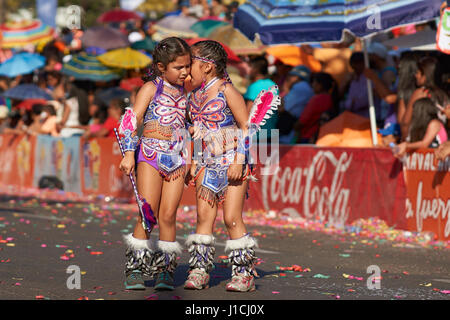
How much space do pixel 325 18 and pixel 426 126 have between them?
222 centimetres

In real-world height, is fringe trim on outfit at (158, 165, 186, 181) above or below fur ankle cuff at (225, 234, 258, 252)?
above

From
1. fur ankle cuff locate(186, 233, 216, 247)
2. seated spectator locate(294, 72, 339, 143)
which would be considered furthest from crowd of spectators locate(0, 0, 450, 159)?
fur ankle cuff locate(186, 233, 216, 247)

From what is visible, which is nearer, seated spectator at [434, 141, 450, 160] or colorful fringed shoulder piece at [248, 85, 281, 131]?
colorful fringed shoulder piece at [248, 85, 281, 131]

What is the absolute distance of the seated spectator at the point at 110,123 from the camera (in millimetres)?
17422

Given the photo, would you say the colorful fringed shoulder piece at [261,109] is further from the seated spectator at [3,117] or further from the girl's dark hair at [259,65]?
the seated spectator at [3,117]

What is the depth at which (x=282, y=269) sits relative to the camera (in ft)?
29.1

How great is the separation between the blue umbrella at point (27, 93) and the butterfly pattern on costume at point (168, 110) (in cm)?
1331

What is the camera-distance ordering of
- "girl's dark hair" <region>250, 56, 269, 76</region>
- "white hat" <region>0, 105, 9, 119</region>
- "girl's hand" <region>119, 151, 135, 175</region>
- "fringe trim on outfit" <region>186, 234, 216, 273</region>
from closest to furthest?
1. "girl's hand" <region>119, 151, 135, 175</region>
2. "fringe trim on outfit" <region>186, 234, 216, 273</region>
3. "girl's dark hair" <region>250, 56, 269, 76</region>
4. "white hat" <region>0, 105, 9, 119</region>

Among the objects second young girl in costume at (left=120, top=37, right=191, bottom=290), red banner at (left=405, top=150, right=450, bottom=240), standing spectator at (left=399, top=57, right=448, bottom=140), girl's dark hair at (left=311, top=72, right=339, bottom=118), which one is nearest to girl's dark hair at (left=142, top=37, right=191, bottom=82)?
second young girl in costume at (left=120, top=37, right=191, bottom=290)

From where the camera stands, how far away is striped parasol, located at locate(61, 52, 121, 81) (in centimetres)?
1938

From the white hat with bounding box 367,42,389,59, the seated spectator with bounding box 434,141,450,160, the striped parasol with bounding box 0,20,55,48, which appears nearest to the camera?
the seated spectator with bounding box 434,141,450,160

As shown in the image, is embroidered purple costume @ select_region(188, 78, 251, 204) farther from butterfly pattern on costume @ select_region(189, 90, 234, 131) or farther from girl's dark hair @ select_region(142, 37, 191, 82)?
girl's dark hair @ select_region(142, 37, 191, 82)

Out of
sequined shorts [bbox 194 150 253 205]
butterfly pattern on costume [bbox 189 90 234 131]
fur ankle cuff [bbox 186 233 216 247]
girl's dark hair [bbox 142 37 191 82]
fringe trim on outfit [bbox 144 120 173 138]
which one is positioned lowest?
fur ankle cuff [bbox 186 233 216 247]
